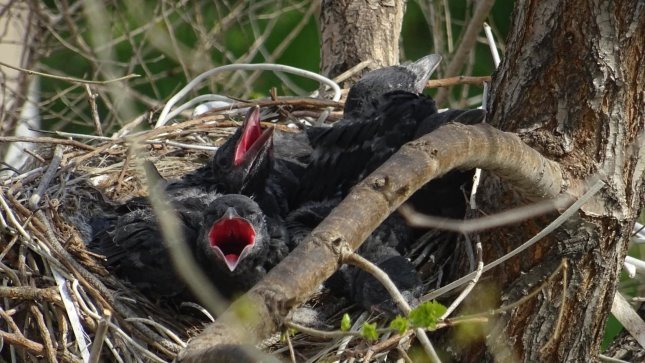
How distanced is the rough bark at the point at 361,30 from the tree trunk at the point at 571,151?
1.69m

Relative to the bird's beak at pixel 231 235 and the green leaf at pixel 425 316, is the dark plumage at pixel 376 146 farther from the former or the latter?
the green leaf at pixel 425 316

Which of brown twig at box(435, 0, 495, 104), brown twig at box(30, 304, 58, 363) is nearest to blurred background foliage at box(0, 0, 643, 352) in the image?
brown twig at box(435, 0, 495, 104)

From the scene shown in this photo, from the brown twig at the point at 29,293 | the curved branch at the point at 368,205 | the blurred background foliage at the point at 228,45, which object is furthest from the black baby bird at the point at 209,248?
the blurred background foliage at the point at 228,45

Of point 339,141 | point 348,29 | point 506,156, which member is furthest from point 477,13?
point 506,156

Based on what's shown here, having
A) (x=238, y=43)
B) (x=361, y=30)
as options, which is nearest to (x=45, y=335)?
(x=361, y=30)

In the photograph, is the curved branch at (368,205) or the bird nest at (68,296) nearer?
the curved branch at (368,205)

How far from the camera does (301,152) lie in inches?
146

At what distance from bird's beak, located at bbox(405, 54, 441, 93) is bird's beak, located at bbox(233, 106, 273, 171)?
0.64 meters

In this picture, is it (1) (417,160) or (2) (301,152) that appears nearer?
(1) (417,160)

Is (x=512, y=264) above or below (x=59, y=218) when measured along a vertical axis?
below

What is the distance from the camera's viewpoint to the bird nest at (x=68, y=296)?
2688mm

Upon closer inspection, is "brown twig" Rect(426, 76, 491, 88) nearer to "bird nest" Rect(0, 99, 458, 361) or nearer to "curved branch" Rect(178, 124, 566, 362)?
"bird nest" Rect(0, 99, 458, 361)

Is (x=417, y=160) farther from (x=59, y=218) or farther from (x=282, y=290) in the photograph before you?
(x=59, y=218)

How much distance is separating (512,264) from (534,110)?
14.4 inches
